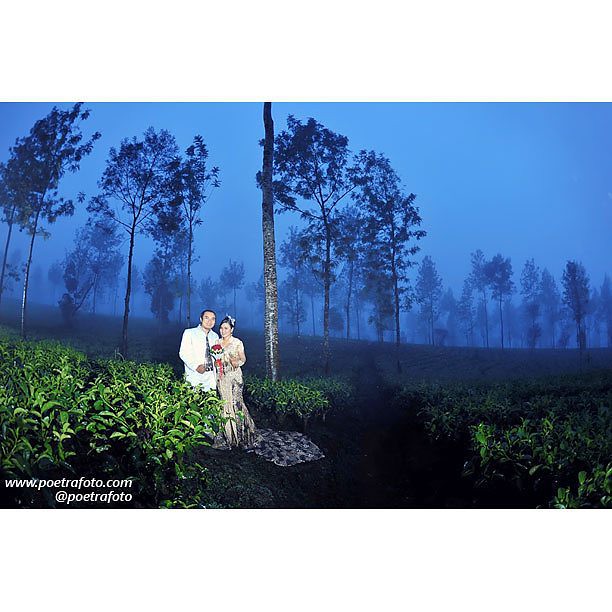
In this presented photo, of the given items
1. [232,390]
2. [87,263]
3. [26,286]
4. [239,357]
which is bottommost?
[232,390]

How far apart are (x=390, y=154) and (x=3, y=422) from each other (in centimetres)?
504

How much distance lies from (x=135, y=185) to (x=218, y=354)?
7.76 ft

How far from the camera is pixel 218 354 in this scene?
14.7 feet

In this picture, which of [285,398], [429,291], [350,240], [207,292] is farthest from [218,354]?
[429,291]

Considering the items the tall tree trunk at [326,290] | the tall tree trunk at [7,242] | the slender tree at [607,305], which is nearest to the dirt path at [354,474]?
the tall tree trunk at [326,290]

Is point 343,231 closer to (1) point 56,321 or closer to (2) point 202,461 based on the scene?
(2) point 202,461

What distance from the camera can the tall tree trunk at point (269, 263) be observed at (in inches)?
214

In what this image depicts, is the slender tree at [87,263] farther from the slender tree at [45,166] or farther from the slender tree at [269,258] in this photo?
the slender tree at [269,258]

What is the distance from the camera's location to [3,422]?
2928 mm

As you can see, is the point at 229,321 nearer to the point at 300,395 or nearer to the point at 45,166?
the point at 300,395

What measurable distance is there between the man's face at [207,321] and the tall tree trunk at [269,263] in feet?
3.31

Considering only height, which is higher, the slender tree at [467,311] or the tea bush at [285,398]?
the slender tree at [467,311]

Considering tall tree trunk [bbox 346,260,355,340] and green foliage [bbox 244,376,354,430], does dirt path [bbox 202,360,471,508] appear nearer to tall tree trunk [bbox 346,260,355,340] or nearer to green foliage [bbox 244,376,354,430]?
green foliage [bbox 244,376,354,430]

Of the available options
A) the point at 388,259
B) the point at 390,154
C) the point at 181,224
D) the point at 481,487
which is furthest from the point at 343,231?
the point at 481,487
